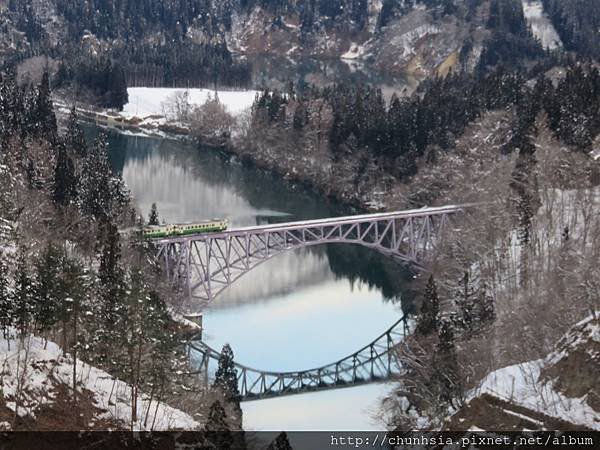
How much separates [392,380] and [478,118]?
36404 millimetres

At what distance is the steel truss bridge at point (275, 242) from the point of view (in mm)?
54469

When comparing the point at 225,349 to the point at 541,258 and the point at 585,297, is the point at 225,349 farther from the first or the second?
the point at 541,258

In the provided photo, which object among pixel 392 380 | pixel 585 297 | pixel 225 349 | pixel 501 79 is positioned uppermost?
pixel 501 79

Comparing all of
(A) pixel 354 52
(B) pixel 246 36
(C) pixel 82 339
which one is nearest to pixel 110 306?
(C) pixel 82 339

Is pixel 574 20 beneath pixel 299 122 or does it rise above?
above

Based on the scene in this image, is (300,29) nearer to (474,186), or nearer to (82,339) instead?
(474,186)

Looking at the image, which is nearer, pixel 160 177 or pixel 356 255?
pixel 356 255

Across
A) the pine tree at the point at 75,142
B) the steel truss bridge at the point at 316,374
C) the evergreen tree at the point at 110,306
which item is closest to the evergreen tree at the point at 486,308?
the steel truss bridge at the point at 316,374

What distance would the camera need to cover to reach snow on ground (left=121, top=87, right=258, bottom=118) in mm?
124438

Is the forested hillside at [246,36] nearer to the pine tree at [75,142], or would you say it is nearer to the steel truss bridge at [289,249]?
the pine tree at [75,142]

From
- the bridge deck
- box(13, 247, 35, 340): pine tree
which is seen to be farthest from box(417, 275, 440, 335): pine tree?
box(13, 247, 35, 340): pine tree

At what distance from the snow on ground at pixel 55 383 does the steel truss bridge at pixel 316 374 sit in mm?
11487

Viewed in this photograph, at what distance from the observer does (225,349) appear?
138ft

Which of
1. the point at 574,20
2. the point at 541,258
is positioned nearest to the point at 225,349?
the point at 541,258
